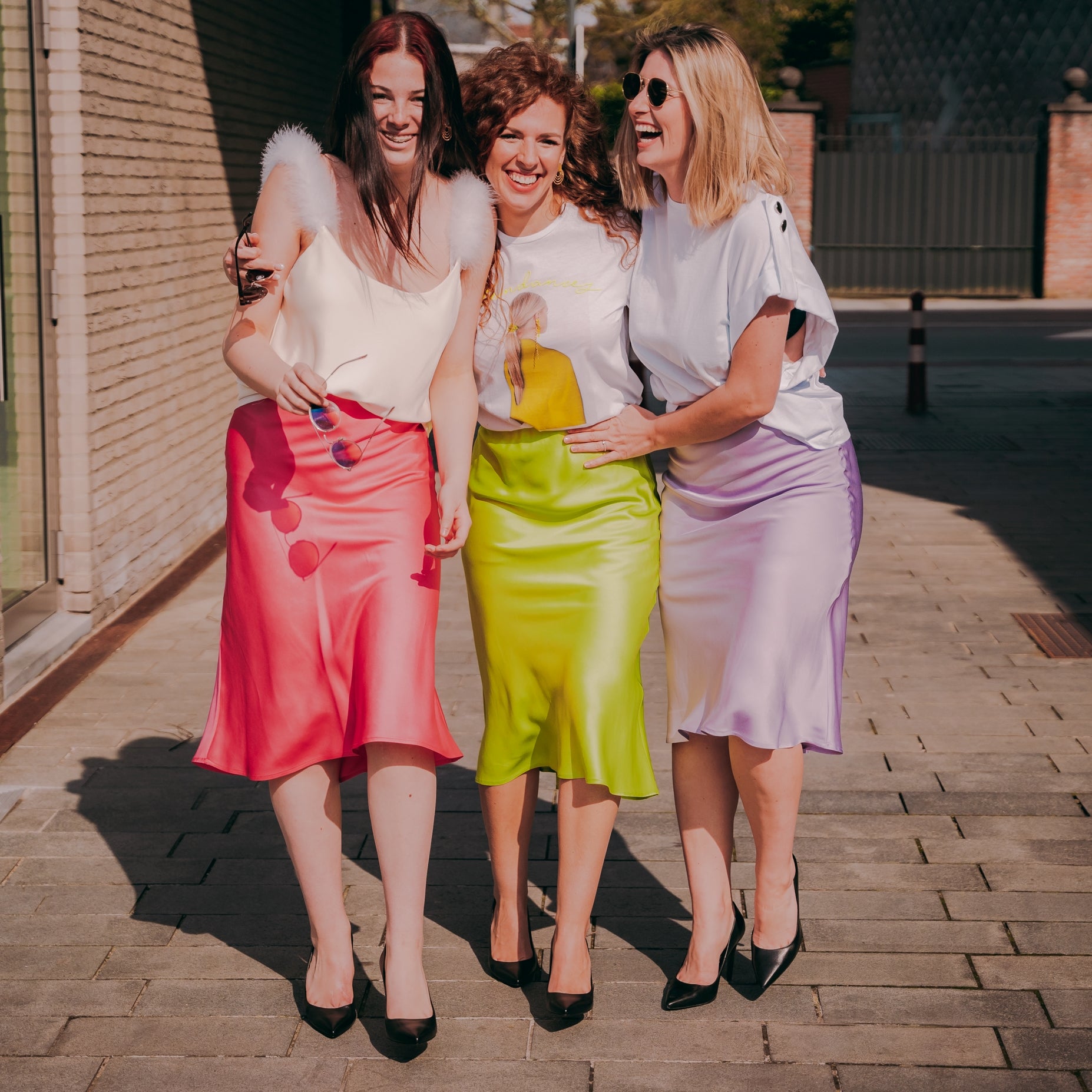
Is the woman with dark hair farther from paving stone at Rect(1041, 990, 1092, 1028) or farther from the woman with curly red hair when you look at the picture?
paving stone at Rect(1041, 990, 1092, 1028)

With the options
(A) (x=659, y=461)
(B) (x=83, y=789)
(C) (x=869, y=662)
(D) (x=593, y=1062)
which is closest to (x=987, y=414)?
(A) (x=659, y=461)

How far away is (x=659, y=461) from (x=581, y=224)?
7.18 meters

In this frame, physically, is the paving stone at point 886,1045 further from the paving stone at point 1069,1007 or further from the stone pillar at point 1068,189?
the stone pillar at point 1068,189

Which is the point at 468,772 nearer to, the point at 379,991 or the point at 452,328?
the point at 379,991

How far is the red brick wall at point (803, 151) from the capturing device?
24.9 meters

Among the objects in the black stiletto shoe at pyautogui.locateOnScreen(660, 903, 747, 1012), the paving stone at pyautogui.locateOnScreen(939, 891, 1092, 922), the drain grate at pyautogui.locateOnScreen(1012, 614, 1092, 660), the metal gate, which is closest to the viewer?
the black stiletto shoe at pyautogui.locateOnScreen(660, 903, 747, 1012)

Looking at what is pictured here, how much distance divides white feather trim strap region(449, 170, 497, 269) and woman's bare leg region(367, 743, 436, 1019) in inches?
38.7

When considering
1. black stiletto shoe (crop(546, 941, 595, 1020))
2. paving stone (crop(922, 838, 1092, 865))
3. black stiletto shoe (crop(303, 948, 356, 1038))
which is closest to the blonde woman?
black stiletto shoe (crop(546, 941, 595, 1020))

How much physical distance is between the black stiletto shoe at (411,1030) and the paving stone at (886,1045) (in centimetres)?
67

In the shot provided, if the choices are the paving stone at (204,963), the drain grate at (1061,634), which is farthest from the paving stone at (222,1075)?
the drain grate at (1061,634)

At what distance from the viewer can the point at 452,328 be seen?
303 centimetres

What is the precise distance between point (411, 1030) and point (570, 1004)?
336 millimetres

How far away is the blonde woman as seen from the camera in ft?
9.68

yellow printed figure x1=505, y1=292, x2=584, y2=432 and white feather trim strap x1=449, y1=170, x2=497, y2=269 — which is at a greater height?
white feather trim strap x1=449, y1=170, x2=497, y2=269
